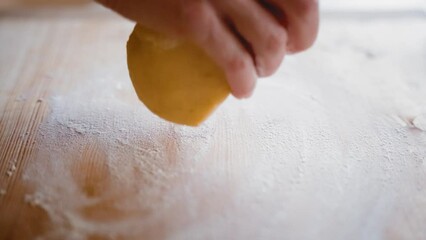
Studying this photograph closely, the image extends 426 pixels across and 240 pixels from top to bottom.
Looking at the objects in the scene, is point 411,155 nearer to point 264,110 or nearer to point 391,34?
point 264,110

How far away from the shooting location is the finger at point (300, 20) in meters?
0.60

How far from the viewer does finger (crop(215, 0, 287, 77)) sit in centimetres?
58

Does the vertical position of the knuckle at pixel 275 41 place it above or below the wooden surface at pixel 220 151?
above

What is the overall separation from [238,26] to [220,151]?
0.19m

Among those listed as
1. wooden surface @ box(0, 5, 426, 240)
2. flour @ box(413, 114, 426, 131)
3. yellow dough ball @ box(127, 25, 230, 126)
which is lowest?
wooden surface @ box(0, 5, 426, 240)

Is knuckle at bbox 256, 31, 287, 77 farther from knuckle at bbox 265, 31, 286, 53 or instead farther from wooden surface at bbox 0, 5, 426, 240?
wooden surface at bbox 0, 5, 426, 240

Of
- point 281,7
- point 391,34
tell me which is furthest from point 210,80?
point 391,34

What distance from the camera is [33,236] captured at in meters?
0.60

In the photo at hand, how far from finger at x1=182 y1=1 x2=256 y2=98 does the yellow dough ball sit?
0.09ft

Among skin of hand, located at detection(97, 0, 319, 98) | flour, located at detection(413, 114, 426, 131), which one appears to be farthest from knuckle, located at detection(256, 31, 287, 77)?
flour, located at detection(413, 114, 426, 131)

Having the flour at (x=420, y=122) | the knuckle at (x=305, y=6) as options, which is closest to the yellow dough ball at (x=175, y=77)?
the knuckle at (x=305, y=6)

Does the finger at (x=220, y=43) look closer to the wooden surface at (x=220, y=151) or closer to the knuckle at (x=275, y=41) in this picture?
the knuckle at (x=275, y=41)

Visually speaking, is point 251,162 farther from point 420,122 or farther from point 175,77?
point 420,122

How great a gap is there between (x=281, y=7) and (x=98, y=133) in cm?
30
